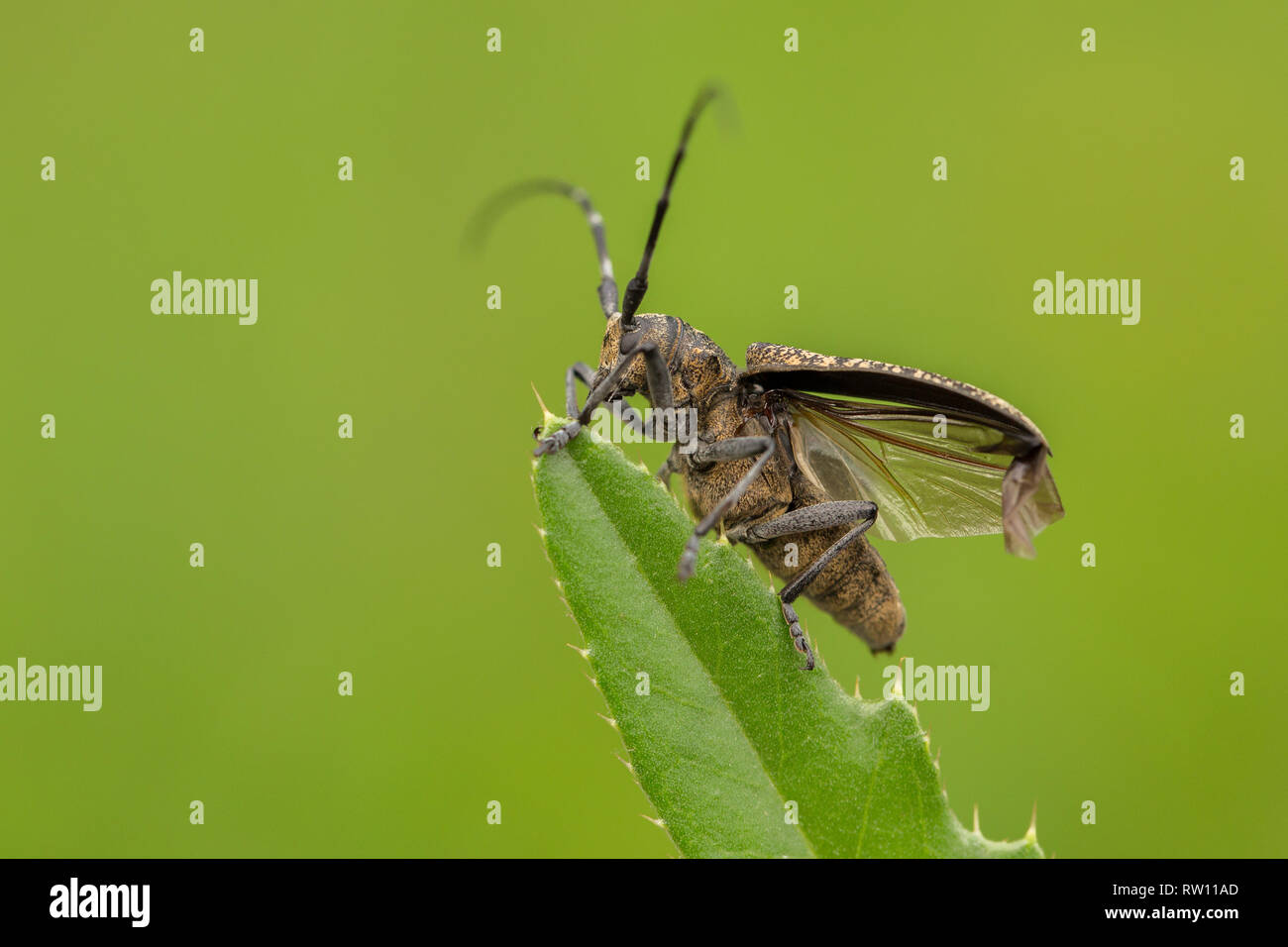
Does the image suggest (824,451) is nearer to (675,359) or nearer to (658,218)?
(675,359)

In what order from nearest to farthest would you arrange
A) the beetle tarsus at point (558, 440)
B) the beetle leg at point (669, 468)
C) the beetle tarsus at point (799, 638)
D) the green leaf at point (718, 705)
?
the green leaf at point (718, 705)
the beetle tarsus at point (799, 638)
the beetle tarsus at point (558, 440)
the beetle leg at point (669, 468)

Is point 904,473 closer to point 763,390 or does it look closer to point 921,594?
point 763,390

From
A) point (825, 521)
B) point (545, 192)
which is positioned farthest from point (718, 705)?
point (545, 192)

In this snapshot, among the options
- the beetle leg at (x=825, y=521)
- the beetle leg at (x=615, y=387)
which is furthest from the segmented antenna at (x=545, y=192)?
the beetle leg at (x=825, y=521)

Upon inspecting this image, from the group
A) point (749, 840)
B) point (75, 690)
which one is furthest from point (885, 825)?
point (75, 690)

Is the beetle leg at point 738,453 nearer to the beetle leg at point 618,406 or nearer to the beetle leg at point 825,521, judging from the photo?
the beetle leg at point 825,521
